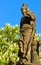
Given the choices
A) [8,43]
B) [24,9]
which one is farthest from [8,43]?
[24,9]

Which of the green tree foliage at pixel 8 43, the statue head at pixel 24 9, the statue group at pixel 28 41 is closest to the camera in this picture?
the statue group at pixel 28 41

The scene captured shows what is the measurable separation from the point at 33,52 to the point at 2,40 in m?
19.3

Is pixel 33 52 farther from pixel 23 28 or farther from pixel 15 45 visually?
pixel 15 45

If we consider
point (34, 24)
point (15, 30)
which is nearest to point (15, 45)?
point (15, 30)

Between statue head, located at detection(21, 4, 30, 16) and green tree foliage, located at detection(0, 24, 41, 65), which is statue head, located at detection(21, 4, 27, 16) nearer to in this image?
statue head, located at detection(21, 4, 30, 16)

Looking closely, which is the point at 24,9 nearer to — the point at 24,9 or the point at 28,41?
the point at 24,9

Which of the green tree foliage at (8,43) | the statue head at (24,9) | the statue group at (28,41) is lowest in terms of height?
the statue group at (28,41)

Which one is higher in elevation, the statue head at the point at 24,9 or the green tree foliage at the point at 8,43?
the green tree foliage at the point at 8,43

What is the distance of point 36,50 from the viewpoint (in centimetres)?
1733

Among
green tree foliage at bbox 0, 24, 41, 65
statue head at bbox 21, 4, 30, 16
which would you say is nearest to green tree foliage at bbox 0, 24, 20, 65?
green tree foliage at bbox 0, 24, 41, 65

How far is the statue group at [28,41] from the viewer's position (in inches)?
668

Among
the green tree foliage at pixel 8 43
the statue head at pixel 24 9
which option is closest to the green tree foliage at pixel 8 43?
the green tree foliage at pixel 8 43

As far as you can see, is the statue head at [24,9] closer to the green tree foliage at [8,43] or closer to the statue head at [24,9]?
the statue head at [24,9]

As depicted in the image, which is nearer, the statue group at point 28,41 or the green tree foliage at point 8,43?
the statue group at point 28,41
